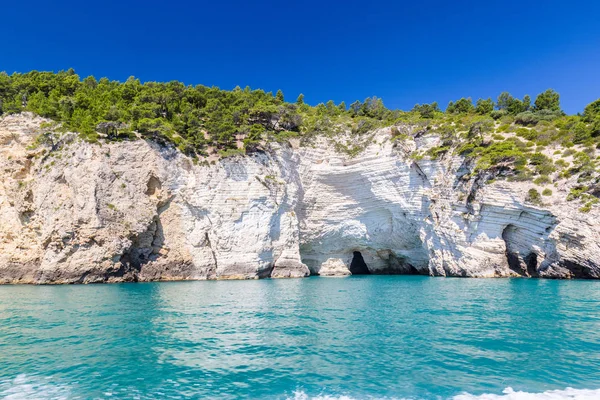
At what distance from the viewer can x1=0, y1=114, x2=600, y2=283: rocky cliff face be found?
1240 inches

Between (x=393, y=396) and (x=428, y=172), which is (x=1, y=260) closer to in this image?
(x=393, y=396)

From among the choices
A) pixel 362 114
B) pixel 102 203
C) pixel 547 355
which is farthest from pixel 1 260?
pixel 362 114

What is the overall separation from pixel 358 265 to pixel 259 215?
17.7 metres

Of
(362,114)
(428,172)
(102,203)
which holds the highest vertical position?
(362,114)

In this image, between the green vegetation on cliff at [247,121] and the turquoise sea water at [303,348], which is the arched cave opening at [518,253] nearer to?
the green vegetation on cliff at [247,121]

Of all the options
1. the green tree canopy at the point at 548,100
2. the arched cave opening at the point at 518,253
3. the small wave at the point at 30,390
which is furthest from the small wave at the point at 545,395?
the green tree canopy at the point at 548,100

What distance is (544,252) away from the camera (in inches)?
1146

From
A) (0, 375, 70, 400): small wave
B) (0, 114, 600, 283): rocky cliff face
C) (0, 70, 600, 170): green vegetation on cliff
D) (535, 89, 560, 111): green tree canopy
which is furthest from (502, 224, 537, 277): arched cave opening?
(0, 375, 70, 400): small wave

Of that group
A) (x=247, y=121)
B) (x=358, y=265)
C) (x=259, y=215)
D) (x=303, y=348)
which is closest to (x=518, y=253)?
(x=358, y=265)

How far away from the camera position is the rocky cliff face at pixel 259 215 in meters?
31.5

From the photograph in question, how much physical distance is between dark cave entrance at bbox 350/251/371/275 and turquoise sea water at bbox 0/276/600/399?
29490mm

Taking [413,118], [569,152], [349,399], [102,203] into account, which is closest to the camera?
[349,399]

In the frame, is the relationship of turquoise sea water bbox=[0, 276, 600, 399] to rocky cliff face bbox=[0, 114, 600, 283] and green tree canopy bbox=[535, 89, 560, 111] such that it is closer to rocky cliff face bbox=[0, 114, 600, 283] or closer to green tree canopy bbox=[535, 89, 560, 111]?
rocky cliff face bbox=[0, 114, 600, 283]

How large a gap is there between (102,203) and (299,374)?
30.7 metres
